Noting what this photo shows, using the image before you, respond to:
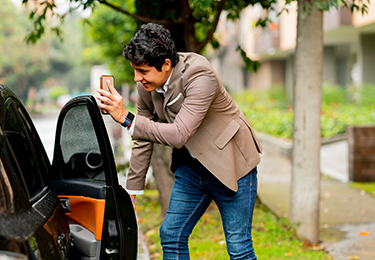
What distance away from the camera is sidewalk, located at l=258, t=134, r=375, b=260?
14.6 feet

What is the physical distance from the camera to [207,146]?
253 cm

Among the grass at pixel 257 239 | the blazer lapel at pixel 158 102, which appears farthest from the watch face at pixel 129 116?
the grass at pixel 257 239

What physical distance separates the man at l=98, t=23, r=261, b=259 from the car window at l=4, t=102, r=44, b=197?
44 centimetres

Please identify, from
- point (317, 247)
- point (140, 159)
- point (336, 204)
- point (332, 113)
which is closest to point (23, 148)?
point (140, 159)

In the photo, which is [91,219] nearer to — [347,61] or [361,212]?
[361,212]

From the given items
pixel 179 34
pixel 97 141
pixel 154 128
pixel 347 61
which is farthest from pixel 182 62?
pixel 347 61

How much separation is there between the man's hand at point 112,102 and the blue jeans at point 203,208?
63 centimetres

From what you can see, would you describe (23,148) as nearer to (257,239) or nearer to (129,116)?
(129,116)

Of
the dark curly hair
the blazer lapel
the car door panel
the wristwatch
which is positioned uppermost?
the dark curly hair

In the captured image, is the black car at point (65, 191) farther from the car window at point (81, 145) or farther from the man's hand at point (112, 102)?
the man's hand at point (112, 102)

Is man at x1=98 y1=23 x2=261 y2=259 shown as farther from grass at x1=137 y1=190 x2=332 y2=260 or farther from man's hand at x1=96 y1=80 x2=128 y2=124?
grass at x1=137 y1=190 x2=332 y2=260

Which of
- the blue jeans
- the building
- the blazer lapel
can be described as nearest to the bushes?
the building

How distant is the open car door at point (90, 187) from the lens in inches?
96.0

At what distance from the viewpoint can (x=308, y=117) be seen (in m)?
4.29
